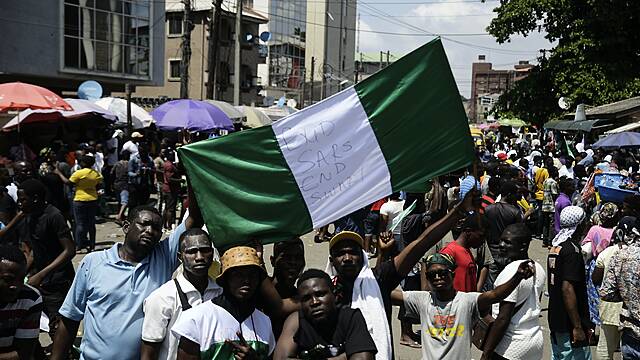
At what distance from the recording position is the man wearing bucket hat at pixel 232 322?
335 cm

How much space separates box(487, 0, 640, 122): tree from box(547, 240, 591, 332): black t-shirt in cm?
2040

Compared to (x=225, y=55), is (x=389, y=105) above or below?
below

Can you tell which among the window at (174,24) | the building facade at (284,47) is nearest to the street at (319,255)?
the window at (174,24)

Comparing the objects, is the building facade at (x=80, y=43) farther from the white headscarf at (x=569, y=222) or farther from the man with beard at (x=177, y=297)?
the man with beard at (x=177, y=297)

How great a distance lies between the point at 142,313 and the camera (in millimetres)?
3906

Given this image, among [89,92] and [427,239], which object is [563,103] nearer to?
[89,92]

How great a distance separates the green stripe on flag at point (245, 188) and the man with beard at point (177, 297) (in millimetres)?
349

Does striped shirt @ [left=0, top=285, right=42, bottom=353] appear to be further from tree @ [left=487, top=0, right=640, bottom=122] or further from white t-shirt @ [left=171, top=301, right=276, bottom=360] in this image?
tree @ [left=487, top=0, right=640, bottom=122]

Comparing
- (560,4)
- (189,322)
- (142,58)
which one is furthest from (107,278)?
(142,58)

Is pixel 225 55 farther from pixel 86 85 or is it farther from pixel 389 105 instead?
pixel 389 105

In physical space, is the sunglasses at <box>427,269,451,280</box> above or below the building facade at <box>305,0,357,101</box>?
below

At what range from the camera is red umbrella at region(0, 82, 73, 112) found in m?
14.2

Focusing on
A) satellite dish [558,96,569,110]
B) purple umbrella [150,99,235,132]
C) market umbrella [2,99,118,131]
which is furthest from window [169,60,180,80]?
purple umbrella [150,99,235,132]

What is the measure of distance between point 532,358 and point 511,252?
0.69 meters
